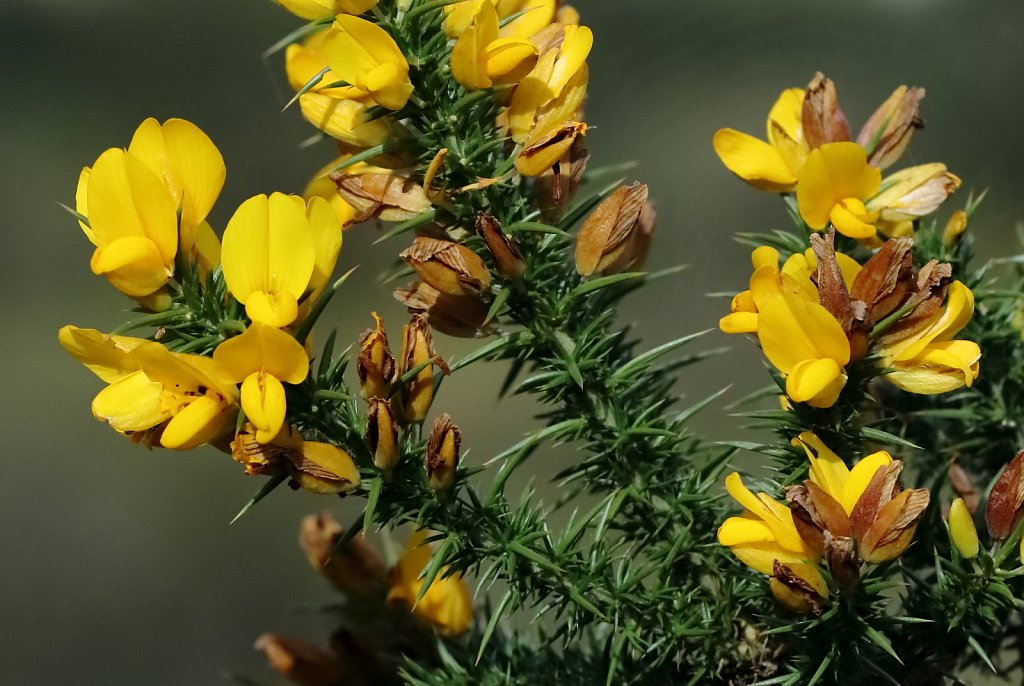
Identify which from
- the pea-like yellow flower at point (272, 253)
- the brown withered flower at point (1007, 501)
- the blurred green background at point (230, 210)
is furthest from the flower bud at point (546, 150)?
the blurred green background at point (230, 210)

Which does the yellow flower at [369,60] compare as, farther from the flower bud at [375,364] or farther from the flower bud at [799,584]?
the flower bud at [799,584]

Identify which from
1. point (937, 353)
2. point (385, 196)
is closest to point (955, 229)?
point (937, 353)

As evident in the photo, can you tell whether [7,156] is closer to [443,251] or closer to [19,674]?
[19,674]

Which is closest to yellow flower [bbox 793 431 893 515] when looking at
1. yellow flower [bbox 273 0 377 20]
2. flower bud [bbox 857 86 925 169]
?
flower bud [bbox 857 86 925 169]

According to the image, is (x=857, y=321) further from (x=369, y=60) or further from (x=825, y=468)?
(x=369, y=60)

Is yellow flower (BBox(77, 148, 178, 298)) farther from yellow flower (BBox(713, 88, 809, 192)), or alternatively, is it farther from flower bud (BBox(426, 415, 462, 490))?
yellow flower (BBox(713, 88, 809, 192))
